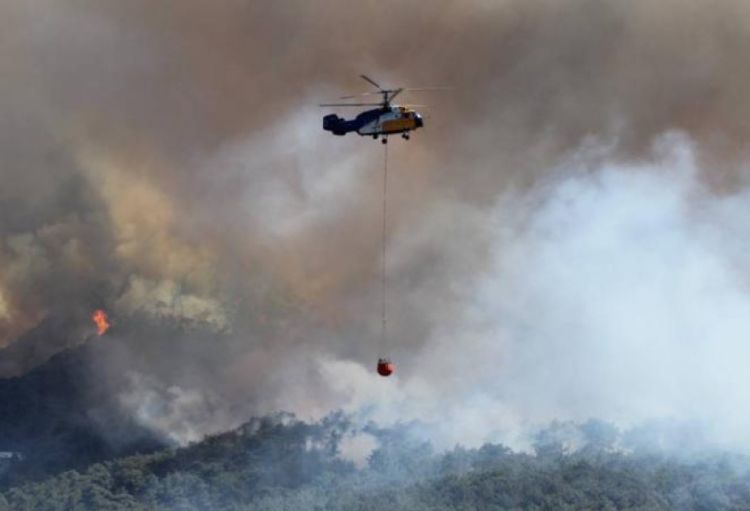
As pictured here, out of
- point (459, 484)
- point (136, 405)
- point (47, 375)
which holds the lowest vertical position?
point (459, 484)

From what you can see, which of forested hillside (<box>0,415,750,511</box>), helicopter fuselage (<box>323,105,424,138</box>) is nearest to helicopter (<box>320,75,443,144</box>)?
helicopter fuselage (<box>323,105,424,138</box>)

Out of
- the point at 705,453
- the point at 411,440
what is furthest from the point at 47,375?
the point at 705,453

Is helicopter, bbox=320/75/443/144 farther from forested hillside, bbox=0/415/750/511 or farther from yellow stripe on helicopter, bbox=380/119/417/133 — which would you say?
forested hillside, bbox=0/415/750/511

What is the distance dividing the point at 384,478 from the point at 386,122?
48504mm

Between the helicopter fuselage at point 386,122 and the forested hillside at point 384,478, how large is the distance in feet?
121

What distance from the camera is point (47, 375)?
13938 cm

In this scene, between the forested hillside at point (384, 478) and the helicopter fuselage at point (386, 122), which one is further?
the forested hillside at point (384, 478)

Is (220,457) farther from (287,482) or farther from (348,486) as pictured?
(348,486)

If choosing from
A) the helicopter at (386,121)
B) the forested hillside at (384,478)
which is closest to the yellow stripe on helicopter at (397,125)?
the helicopter at (386,121)

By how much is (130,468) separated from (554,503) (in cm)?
4447

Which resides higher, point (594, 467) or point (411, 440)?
point (411, 440)

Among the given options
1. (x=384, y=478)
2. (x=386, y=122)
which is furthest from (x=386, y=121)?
(x=384, y=478)

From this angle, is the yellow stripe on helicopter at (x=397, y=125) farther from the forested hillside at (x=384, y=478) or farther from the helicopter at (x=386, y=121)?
the forested hillside at (x=384, y=478)

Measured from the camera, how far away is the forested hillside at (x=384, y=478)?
310ft
